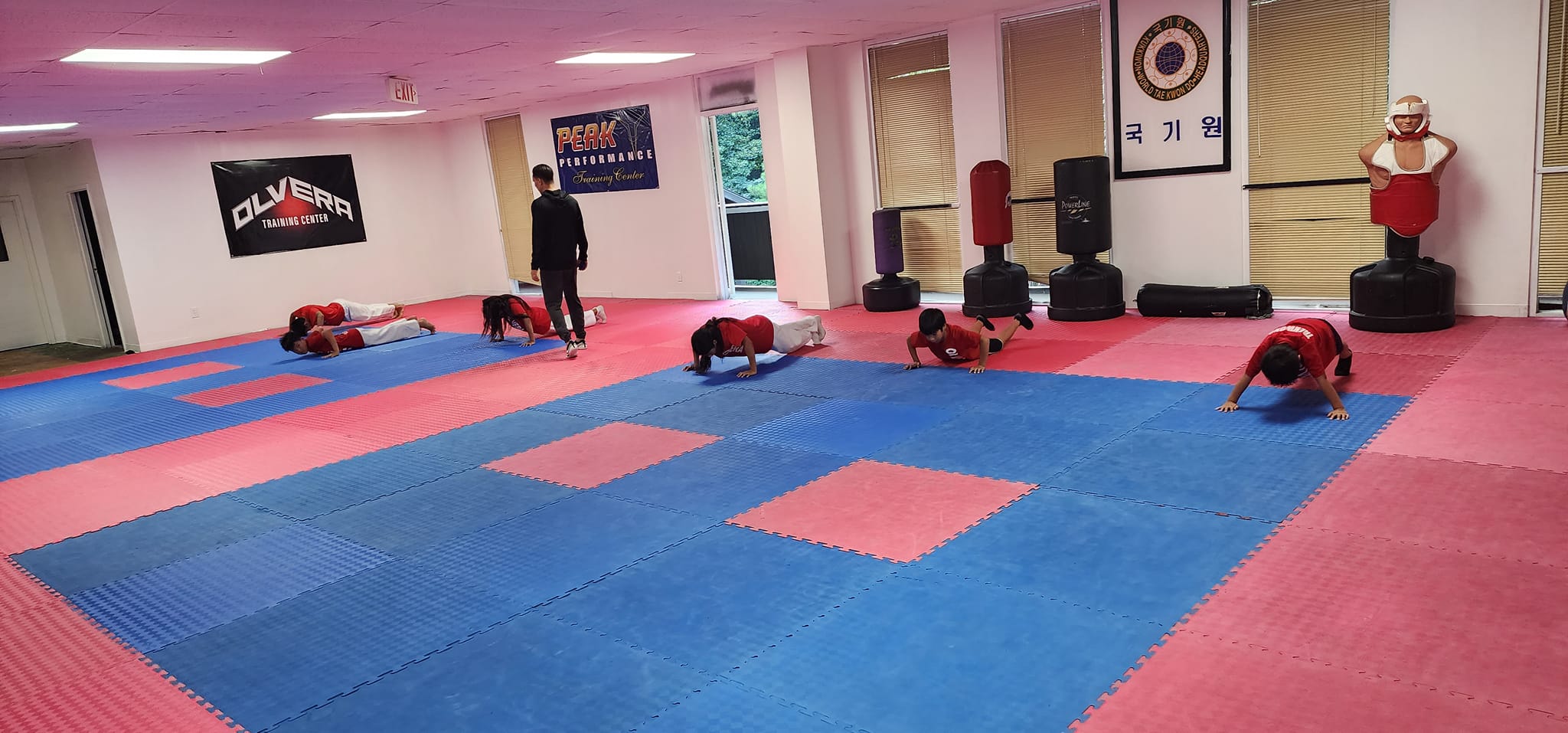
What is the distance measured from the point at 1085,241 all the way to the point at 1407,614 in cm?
592

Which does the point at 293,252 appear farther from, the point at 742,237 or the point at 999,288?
the point at 999,288

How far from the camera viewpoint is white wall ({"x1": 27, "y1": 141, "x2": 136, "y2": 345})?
40.9ft

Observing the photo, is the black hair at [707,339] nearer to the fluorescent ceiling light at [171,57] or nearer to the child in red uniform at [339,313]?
the fluorescent ceiling light at [171,57]

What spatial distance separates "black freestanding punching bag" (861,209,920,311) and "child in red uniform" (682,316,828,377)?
1.90 metres

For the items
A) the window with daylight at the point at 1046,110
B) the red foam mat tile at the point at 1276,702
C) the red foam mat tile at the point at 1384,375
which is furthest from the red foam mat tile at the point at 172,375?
the red foam mat tile at the point at 1276,702

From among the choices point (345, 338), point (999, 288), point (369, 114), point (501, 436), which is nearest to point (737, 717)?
point (501, 436)

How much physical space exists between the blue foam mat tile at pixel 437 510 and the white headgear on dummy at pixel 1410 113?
6291 mm

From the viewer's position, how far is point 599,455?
19.0 feet

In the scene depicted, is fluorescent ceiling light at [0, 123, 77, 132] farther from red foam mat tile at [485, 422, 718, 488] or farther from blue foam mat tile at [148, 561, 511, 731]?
blue foam mat tile at [148, 561, 511, 731]

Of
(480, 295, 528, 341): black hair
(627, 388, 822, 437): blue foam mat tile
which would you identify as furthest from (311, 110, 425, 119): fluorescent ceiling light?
(627, 388, 822, 437): blue foam mat tile

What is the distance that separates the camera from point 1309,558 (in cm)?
354

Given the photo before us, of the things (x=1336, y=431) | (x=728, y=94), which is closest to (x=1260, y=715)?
(x=1336, y=431)

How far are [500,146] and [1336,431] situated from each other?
43.7 feet

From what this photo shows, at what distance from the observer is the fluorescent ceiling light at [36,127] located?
33.6 ft
